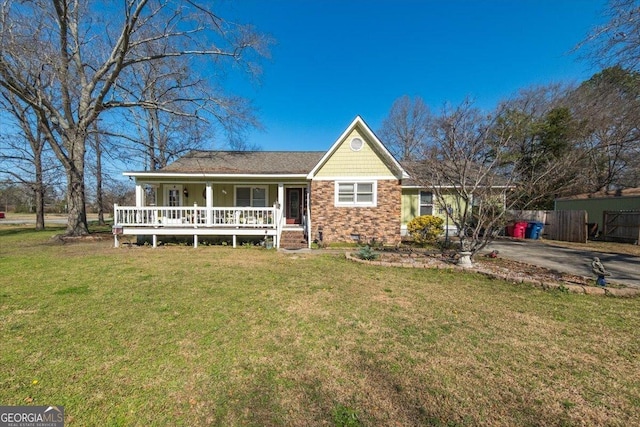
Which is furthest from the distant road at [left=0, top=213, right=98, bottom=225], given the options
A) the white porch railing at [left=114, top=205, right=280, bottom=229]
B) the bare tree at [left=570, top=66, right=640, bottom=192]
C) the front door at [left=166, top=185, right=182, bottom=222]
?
the bare tree at [left=570, top=66, right=640, bottom=192]

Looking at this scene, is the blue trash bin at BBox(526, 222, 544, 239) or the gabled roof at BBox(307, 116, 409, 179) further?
Result: the blue trash bin at BBox(526, 222, 544, 239)

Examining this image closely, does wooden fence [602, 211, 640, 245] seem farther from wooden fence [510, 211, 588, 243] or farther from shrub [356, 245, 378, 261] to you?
shrub [356, 245, 378, 261]

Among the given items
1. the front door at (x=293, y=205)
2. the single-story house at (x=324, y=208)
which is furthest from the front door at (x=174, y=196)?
the front door at (x=293, y=205)

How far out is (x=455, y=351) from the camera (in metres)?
3.40

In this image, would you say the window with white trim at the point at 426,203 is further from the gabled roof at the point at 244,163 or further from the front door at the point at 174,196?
the front door at the point at 174,196

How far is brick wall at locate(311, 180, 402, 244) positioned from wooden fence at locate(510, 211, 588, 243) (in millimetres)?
5977

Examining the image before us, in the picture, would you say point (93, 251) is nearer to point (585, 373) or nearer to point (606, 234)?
point (585, 373)

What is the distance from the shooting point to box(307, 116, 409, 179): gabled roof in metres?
11.9

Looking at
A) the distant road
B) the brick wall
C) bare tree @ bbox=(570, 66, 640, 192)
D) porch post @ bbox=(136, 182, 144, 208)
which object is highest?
bare tree @ bbox=(570, 66, 640, 192)

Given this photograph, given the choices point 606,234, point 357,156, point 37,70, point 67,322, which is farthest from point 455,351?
point 37,70

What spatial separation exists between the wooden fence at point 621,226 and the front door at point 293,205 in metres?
16.6

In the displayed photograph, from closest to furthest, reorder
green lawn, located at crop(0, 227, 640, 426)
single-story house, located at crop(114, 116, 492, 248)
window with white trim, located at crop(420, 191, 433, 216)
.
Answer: green lawn, located at crop(0, 227, 640, 426) < single-story house, located at crop(114, 116, 492, 248) < window with white trim, located at crop(420, 191, 433, 216)

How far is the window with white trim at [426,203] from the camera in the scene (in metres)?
15.6

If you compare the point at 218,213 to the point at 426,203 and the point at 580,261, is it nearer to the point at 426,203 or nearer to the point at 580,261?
the point at 426,203
